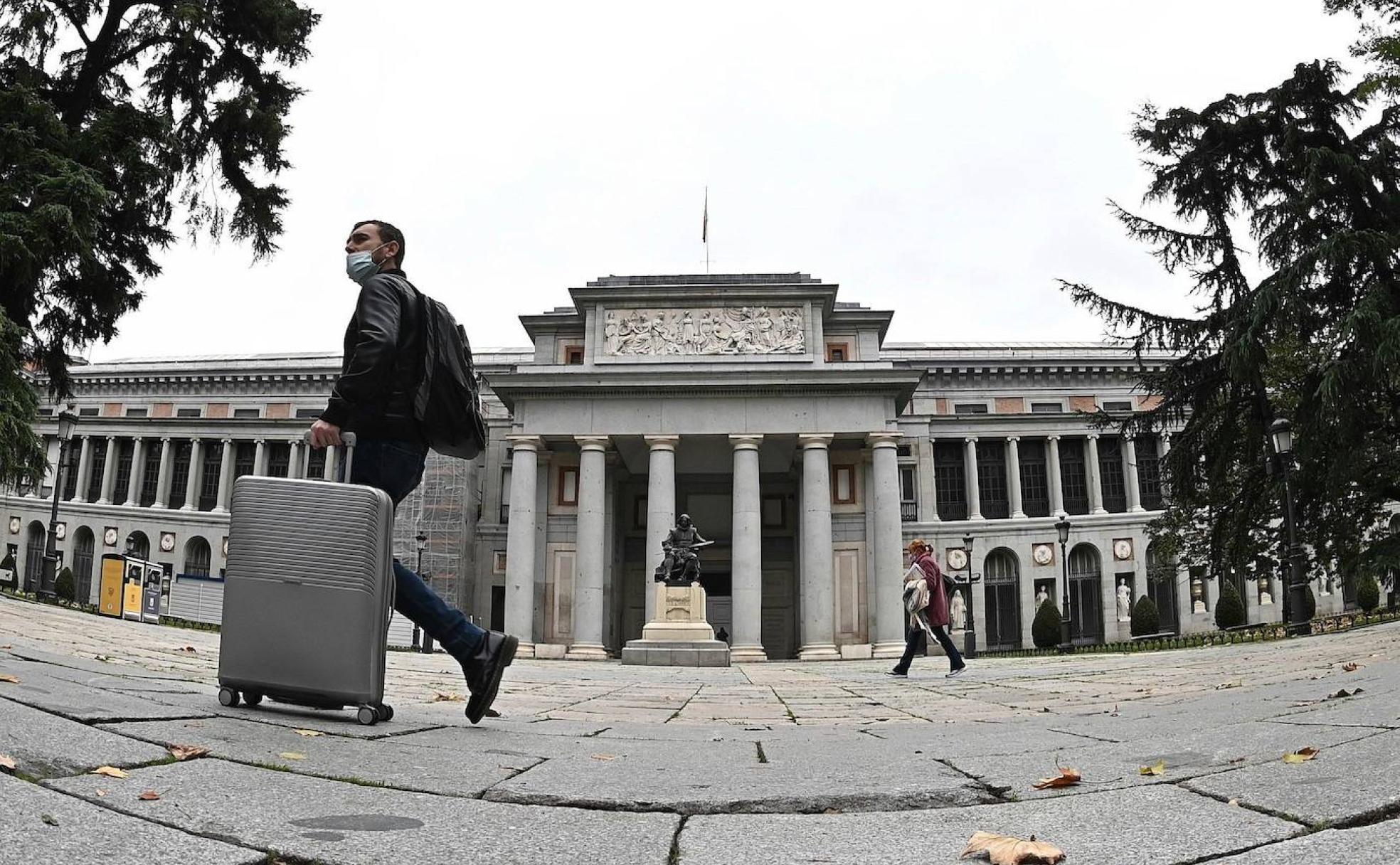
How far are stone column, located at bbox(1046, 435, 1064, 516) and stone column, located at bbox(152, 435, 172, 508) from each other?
49.4 metres

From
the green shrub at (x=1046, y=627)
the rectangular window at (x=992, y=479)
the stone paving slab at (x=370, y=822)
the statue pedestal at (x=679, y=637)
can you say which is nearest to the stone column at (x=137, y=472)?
the statue pedestal at (x=679, y=637)

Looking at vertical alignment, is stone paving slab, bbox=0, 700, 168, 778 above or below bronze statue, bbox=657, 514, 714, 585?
below

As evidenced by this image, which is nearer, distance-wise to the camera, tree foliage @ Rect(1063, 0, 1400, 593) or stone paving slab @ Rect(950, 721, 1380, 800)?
stone paving slab @ Rect(950, 721, 1380, 800)

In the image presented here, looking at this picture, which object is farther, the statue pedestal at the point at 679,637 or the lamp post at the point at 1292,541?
the statue pedestal at the point at 679,637

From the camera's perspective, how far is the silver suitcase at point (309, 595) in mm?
4516

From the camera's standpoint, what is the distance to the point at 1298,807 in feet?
8.05

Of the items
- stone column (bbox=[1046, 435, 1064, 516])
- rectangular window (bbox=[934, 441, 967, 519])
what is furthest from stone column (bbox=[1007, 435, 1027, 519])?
rectangular window (bbox=[934, 441, 967, 519])

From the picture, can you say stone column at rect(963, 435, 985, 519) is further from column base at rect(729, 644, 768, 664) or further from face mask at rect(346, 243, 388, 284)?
face mask at rect(346, 243, 388, 284)

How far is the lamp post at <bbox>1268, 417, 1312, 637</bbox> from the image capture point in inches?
715

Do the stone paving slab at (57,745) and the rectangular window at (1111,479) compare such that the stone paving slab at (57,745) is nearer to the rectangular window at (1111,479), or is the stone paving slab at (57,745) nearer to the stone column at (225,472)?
the rectangular window at (1111,479)

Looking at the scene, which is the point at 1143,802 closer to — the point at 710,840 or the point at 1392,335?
the point at 710,840

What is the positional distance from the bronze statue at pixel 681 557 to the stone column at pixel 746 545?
7468 mm

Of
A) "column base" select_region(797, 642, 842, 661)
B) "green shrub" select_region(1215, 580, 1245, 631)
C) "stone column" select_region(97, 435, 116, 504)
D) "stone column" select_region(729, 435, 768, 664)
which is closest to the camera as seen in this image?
"column base" select_region(797, 642, 842, 661)

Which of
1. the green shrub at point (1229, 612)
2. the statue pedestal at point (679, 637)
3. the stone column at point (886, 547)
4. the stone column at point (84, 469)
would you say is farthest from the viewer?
the stone column at point (84, 469)
